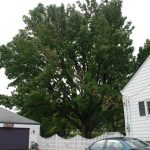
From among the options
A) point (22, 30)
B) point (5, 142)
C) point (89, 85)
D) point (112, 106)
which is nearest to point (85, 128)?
point (112, 106)

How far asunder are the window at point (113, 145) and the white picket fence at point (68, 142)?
9.31m

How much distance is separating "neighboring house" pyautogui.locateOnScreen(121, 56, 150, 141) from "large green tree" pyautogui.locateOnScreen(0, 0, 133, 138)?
8670mm

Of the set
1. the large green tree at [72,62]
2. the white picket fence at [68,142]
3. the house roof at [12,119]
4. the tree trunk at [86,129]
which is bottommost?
the white picket fence at [68,142]

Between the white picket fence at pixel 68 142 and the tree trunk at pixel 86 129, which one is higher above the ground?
the tree trunk at pixel 86 129

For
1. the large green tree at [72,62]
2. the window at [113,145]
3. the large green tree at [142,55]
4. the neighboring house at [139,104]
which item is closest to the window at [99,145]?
the window at [113,145]

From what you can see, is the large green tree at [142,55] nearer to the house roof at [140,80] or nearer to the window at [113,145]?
the house roof at [140,80]

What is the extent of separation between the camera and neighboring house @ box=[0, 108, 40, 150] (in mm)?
25188

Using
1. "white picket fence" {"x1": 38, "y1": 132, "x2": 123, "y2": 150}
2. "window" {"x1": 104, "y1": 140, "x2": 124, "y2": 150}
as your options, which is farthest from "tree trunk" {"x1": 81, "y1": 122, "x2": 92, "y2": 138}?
"window" {"x1": 104, "y1": 140, "x2": 124, "y2": 150}

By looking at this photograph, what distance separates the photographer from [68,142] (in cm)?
2238

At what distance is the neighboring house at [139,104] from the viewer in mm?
16219

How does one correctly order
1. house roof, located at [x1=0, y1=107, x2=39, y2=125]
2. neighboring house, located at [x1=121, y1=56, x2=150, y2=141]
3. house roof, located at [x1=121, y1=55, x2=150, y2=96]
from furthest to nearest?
house roof, located at [x1=0, y1=107, x2=39, y2=125] < house roof, located at [x1=121, y1=55, x2=150, y2=96] < neighboring house, located at [x1=121, y1=56, x2=150, y2=141]

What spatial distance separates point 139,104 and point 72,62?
14130mm

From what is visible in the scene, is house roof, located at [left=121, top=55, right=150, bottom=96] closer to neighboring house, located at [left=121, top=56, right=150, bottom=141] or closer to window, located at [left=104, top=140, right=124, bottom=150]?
neighboring house, located at [left=121, top=56, right=150, bottom=141]

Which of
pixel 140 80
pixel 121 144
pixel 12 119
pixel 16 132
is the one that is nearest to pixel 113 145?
pixel 121 144
